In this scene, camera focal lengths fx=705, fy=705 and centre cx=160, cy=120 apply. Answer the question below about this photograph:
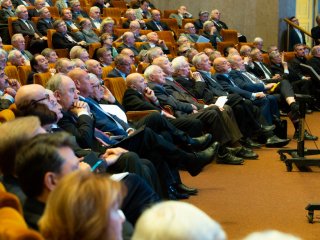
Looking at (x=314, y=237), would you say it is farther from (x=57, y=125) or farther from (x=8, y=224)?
(x=8, y=224)

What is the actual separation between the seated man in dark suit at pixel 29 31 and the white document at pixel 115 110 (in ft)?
11.7

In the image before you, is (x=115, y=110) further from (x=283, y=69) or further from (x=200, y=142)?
(x=283, y=69)

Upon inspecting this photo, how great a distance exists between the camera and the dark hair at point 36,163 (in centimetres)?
221

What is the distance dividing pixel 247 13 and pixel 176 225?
11.4 meters

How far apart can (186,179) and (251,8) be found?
289 inches

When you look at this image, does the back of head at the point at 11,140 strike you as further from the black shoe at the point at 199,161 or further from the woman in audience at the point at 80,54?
the woman in audience at the point at 80,54

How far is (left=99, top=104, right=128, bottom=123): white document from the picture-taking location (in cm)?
537

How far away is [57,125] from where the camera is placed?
4352 millimetres

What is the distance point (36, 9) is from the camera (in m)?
10.1

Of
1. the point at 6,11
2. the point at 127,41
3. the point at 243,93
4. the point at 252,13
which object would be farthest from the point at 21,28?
the point at 252,13

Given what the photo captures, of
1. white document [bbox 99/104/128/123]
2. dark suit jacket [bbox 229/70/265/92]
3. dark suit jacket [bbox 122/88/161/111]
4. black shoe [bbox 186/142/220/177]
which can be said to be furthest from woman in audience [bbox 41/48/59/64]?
black shoe [bbox 186/142/220/177]

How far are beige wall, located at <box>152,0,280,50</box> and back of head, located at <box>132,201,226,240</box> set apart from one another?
10.8 metres

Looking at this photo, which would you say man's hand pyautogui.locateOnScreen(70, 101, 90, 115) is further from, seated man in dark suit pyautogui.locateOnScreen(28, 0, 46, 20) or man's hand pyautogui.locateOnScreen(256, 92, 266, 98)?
seated man in dark suit pyautogui.locateOnScreen(28, 0, 46, 20)

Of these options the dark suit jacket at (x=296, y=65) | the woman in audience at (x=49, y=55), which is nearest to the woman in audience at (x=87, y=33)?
the woman in audience at (x=49, y=55)
